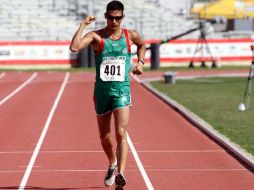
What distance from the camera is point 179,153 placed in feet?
49.5

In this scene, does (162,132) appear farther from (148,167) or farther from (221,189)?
(221,189)

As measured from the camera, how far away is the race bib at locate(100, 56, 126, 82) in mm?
10961

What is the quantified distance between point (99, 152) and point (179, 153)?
134 centimetres

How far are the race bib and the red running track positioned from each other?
1.49 metres

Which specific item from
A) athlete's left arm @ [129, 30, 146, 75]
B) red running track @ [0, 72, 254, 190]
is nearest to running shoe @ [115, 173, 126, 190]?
red running track @ [0, 72, 254, 190]

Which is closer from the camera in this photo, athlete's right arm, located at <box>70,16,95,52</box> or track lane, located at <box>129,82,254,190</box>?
athlete's right arm, located at <box>70,16,95,52</box>

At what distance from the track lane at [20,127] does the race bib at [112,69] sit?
196 cm

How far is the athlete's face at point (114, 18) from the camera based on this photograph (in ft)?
35.2

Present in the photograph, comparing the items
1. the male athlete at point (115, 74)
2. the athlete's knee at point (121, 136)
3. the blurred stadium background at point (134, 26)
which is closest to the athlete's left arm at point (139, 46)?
the male athlete at point (115, 74)

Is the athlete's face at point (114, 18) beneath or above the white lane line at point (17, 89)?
above

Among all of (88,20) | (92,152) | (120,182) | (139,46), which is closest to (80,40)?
(88,20)

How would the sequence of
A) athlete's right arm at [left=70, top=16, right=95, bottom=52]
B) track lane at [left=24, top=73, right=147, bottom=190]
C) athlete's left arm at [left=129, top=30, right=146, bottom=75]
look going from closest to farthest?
athlete's right arm at [left=70, top=16, right=95, bottom=52] < athlete's left arm at [left=129, top=30, right=146, bottom=75] < track lane at [left=24, top=73, right=147, bottom=190]

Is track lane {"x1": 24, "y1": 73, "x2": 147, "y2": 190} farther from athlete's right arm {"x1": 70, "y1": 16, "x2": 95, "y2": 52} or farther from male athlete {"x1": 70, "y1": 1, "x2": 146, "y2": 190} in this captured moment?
athlete's right arm {"x1": 70, "y1": 16, "x2": 95, "y2": 52}

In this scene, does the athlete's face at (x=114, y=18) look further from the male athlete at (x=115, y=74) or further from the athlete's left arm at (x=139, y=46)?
the athlete's left arm at (x=139, y=46)
